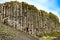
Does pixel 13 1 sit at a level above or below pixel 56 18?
above

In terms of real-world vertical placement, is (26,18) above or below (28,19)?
above

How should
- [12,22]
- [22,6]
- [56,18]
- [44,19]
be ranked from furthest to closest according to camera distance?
[56,18] < [44,19] < [22,6] < [12,22]

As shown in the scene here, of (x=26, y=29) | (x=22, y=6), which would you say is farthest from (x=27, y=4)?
(x=26, y=29)

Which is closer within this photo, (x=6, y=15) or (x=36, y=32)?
(x=6, y=15)

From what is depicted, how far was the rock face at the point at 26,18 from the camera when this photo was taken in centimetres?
5926

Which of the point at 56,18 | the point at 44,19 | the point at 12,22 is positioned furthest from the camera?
the point at 56,18

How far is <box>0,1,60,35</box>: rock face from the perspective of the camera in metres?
59.3

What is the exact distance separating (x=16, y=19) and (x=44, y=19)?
10851 millimetres

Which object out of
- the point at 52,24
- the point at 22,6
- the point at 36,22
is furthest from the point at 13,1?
the point at 52,24

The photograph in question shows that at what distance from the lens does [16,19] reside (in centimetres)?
6034

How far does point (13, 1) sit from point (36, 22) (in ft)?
26.1

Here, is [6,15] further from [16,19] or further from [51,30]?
[51,30]

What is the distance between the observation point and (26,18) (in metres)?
63.0

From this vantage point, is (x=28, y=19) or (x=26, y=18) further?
(x=28, y=19)
